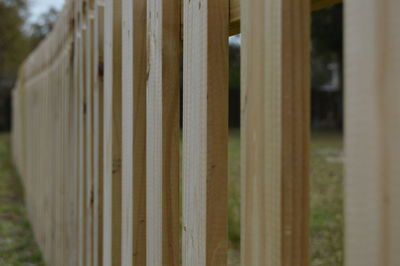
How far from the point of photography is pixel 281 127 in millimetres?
844

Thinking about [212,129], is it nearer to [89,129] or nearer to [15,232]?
[89,129]

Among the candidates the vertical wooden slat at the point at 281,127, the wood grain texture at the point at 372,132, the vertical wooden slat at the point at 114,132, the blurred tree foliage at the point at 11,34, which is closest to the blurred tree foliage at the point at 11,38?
the blurred tree foliage at the point at 11,34

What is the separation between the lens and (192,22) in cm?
117

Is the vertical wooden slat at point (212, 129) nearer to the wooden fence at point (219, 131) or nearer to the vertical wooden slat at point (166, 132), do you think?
the wooden fence at point (219, 131)

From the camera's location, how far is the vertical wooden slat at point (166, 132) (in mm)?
1333

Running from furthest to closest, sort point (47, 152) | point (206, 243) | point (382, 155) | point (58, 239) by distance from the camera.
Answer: point (47, 152) < point (58, 239) < point (206, 243) < point (382, 155)

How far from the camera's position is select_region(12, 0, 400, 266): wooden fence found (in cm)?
67

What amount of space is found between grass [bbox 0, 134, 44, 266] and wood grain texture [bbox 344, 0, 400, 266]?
3.45m

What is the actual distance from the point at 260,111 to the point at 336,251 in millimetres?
3245

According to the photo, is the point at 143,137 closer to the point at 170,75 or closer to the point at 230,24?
the point at 170,75

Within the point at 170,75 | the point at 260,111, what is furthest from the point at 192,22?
the point at 260,111

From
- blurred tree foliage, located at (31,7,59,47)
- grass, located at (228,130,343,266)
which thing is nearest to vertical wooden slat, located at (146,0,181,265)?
grass, located at (228,130,343,266)

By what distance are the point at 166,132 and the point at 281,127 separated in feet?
1.79

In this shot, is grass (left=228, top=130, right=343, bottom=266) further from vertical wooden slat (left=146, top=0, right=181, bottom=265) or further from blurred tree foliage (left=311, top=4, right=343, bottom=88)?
blurred tree foliage (left=311, top=4, right=343, bottom=88)
